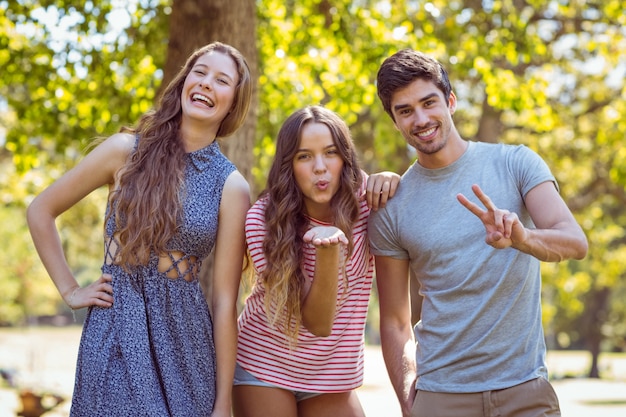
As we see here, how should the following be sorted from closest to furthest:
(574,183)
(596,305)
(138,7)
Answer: (138,7) < (574,183) < (596,305)

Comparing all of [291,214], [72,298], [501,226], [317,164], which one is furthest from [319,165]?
[72,298]

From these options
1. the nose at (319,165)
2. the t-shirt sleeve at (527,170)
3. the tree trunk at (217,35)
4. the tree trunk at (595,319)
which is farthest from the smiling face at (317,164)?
the tree trunk at (595,319)

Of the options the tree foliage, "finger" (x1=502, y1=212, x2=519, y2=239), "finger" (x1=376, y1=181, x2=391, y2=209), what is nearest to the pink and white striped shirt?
"finger" (x1=376, y1=181, x2=391, y2=209)

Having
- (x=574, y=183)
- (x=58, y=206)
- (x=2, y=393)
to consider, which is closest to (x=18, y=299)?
(x=2, y=393)

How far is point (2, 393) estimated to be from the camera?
19.4 m

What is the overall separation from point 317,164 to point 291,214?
0.83 ft

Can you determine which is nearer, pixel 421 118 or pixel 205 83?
pixel 421 118

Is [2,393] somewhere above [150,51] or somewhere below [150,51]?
below

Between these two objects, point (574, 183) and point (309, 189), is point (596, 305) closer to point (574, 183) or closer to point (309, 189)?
point (574, 183)

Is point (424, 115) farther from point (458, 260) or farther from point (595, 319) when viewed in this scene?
point (595, 319)

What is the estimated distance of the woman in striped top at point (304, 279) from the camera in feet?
11.5

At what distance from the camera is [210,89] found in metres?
3.62

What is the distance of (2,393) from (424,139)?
729 inches

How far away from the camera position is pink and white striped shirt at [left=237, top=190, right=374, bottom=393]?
3.57 m
